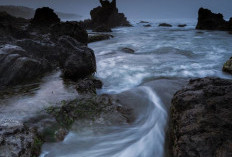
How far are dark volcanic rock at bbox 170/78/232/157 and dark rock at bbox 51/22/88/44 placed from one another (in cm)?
950

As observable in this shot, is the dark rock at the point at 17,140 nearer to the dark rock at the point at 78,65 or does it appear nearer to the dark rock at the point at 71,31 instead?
the dark rock at the point at 78,65

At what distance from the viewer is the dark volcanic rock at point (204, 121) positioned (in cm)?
253

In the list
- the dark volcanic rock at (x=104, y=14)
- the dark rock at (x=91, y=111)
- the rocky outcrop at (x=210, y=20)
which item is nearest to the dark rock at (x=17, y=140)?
the dark rock at (x=91, y=111)

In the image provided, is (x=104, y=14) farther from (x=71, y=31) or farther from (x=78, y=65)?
(x=78, y=65)

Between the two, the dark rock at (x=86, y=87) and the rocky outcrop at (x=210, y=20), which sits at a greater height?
the rocky outcrop at (x=210, y=20)

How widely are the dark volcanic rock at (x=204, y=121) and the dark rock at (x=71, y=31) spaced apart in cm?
950

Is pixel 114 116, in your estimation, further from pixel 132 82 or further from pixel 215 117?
pixel 132 82

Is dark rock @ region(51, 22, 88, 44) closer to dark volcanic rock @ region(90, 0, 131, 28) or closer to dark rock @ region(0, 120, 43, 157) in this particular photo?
dark rock @ region(0, 120, 43, 157)

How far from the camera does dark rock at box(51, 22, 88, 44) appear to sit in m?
11.8

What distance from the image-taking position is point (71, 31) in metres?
11.8

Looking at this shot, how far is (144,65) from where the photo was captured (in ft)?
32.1

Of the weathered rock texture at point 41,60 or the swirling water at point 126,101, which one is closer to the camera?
the swirling water at point 126,101

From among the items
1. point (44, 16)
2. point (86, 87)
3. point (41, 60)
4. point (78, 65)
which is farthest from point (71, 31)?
point (44, 16)

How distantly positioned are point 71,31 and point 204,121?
34.8 ft
